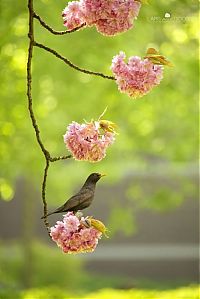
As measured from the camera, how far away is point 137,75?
387 centimetres

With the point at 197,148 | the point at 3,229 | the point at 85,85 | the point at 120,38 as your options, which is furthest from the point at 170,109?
the point at 3,229

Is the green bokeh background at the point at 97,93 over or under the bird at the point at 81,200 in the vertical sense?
over

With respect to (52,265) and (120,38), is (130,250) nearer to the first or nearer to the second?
(52,265)

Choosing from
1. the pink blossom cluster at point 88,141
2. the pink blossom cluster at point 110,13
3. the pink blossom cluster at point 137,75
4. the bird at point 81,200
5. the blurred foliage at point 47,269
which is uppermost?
the blurred foliage at point 47,269

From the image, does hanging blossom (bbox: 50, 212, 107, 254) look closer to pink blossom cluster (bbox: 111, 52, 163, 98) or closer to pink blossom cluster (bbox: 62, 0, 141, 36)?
pink blossom cluster (bbox: 111, 52, 163, 98)

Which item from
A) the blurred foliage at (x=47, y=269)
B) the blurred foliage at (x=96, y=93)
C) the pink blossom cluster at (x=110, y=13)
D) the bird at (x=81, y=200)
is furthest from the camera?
the blurred foliage at (x=47, y=269)

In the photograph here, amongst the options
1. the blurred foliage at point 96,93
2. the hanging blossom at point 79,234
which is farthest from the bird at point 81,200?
the blurred foliage at point 96,93

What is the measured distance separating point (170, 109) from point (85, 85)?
1817mm

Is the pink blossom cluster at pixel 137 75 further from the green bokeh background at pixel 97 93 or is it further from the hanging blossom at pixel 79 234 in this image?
the green bokeh background at pixel 97 93

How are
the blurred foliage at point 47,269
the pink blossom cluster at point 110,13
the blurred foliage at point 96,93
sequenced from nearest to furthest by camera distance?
the pink blossom cluster at point 110,13 → the blurred foliage at point 96,93 → the blurred foliage at point 47,269

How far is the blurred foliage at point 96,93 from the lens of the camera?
8359mm

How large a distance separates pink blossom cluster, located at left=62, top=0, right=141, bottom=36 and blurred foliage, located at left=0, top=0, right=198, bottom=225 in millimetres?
3478

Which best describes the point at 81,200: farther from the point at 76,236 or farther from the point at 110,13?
the point at 110,13

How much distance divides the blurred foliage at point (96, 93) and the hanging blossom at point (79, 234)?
3789 millimetres
